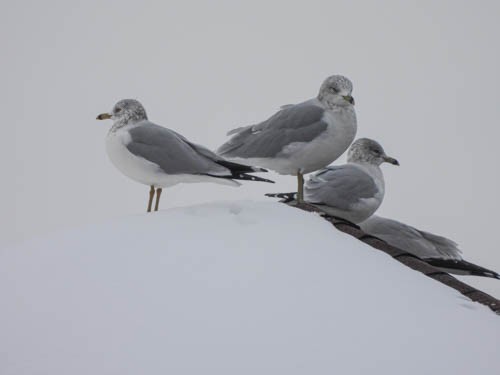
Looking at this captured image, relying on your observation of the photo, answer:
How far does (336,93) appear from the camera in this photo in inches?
334

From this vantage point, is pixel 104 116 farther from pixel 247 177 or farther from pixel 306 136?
pixel 306 136

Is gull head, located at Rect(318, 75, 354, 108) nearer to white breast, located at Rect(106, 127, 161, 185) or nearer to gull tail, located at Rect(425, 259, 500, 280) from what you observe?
gull tail, located at Rect(425, 259, 500, 280)

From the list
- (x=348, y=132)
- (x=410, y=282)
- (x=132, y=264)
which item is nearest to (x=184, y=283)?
(x=132, y=264)

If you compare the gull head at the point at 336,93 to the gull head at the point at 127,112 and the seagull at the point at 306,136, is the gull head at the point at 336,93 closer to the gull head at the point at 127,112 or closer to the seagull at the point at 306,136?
the seagull at the point at 306,136

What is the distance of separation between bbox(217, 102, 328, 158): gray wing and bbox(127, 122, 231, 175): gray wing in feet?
3.77

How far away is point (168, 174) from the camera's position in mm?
7281

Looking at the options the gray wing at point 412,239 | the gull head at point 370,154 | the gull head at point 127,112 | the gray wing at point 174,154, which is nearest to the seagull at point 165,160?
the gray wing at point 174,154

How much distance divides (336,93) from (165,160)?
2.12 metres

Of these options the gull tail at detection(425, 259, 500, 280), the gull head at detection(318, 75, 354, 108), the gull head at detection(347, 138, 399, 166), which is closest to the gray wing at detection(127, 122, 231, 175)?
the gull head at detection(318, 75, 354, 108)

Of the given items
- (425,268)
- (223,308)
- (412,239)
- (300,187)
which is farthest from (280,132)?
(223,308)

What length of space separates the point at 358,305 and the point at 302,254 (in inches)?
25.0

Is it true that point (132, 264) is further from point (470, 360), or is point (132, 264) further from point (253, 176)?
point (253, 176)

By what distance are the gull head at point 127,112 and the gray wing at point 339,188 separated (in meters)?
1.84

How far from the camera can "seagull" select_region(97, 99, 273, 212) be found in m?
7.18
